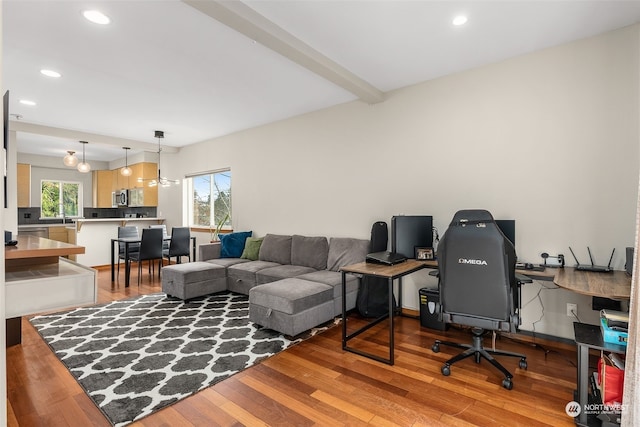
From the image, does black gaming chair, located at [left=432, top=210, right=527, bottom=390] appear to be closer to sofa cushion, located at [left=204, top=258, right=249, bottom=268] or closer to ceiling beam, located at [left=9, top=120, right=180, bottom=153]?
sofa cushion, located at [left=204, top=258, right=249, bottom=268]

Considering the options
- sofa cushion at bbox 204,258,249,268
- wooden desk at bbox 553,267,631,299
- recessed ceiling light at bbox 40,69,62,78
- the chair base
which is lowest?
the chair base

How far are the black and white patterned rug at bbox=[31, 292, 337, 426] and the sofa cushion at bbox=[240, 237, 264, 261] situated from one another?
3.19 ft

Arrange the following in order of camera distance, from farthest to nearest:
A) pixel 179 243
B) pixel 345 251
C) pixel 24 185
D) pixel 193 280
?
pixel 24 185, pixel 179 243, pixel 193 280, pixel 345 251

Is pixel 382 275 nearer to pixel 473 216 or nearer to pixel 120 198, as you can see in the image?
pixel 473 216

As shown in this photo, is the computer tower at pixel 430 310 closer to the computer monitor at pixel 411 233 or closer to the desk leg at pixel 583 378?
the computer monitor at pixel 411 233

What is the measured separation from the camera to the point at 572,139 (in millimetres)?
→ 2881

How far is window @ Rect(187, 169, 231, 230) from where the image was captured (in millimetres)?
6352

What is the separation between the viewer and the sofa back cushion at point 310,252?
441 cm

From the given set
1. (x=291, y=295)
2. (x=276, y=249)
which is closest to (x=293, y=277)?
(x=291, y=295)

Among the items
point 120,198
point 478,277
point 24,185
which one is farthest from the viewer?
point 120,198

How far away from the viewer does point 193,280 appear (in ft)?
14.1

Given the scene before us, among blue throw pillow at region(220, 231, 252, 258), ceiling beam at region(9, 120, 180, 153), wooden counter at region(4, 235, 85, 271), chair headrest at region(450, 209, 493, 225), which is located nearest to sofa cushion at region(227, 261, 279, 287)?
blue throw pillow at region(220, 231, 252, 258)

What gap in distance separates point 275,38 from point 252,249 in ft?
11.0

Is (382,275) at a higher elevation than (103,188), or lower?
lower
